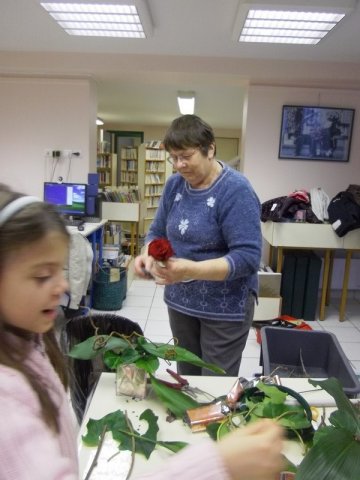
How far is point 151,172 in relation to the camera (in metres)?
9.52

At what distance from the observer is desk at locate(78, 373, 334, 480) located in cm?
94

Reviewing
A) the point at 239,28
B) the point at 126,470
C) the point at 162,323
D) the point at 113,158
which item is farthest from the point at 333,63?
the point at 113,158

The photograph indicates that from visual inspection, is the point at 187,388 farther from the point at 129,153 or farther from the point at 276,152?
the point at 129,153

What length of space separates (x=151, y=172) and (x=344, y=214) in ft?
20.9

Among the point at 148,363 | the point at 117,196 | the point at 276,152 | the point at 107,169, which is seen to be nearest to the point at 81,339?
the point at 148,363

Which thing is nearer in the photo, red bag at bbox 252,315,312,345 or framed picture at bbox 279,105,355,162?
red bag at bbox 252,315,312,345

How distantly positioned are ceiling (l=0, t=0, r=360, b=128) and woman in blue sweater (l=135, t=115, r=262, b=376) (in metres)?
2.08

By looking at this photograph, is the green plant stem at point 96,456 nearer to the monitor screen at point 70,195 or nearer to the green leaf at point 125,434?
the green leaf at point 125,434

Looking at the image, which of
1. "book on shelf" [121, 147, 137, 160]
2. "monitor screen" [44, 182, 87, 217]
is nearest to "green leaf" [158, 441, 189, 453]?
"monitor screen" [44, 182, 87, 217]

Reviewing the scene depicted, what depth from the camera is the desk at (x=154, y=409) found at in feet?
3.10

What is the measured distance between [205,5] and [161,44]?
1.04 m

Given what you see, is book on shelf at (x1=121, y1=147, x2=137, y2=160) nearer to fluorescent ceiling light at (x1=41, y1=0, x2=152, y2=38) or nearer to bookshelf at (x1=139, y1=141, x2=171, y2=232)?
bookshelf at (x1=139, y1=141, x2=171, y2=232)

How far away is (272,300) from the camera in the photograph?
3.70 metres

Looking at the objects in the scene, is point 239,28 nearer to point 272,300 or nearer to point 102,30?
point 102,30
